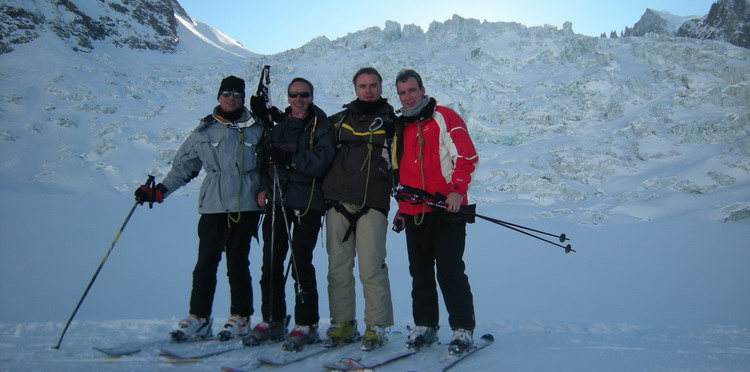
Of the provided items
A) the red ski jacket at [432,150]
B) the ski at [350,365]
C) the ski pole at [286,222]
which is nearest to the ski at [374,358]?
the ski at [350,365]

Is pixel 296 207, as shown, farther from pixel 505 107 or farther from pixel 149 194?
pixel 505 107

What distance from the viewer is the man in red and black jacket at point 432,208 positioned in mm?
2510

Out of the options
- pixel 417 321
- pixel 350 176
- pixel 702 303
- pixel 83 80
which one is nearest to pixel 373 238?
pixel 350 176

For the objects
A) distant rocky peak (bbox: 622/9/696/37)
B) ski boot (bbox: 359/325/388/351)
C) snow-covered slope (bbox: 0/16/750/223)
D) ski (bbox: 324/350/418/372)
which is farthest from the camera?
distant rocky peak (bbox: 622/9/696/37)

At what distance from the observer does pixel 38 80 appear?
64.2 feet

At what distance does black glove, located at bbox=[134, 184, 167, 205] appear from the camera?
9.34 feet

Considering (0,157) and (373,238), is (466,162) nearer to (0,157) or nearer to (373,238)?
(373,238)

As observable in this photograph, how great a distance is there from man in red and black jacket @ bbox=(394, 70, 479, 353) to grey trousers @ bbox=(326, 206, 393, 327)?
171 millimetres

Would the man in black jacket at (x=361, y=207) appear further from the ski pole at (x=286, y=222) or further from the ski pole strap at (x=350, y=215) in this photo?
the ski pole at (x=286, y=222)

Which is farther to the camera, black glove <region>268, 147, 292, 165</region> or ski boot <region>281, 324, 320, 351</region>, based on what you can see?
black glove <region>268, 147, 292, 165</region>

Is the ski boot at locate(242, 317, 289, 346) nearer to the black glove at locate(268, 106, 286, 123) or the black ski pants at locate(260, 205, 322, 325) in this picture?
the black ski pants at locate(260, 205, 322, 325)

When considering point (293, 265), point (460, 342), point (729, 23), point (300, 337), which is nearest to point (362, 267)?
point (293, 265)

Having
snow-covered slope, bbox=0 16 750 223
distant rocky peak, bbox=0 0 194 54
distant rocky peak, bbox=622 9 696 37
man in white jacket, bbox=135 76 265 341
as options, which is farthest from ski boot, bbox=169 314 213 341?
distant rocky peak, bbox=622 9 696 37

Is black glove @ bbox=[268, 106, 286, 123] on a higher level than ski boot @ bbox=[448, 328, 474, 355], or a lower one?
higher
